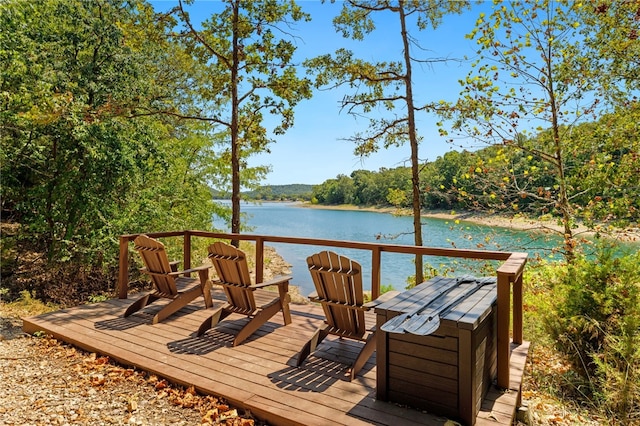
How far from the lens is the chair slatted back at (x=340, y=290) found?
3.11 meters

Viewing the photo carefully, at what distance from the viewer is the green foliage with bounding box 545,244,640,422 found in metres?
3.24

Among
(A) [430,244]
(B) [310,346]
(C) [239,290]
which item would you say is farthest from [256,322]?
(A) [430,244]

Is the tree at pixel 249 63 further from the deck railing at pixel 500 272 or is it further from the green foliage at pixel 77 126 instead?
the deck railing at pixel 500 272

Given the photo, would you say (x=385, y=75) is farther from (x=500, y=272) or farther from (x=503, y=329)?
(x=503, y=329)

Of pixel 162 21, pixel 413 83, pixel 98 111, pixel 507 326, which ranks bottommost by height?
pixel 507 326

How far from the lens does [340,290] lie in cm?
319

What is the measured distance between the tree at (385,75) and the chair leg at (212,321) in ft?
15.1

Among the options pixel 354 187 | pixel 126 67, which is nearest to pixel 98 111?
pixel 126 67

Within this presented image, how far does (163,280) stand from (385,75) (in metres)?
6.29

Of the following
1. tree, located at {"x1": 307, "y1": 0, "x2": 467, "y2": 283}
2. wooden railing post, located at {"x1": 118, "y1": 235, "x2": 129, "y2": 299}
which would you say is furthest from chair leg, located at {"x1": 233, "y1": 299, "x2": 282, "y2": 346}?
tree, located at {"x1": 307, "y1": 0, "x2": 467, "y2": 283}

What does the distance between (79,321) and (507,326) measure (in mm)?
4429

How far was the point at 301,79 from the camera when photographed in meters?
8.02

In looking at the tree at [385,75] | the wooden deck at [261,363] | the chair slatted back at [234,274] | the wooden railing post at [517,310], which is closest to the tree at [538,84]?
the tree at [385,75]

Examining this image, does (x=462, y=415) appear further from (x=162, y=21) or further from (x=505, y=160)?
(x=162, y=21)
